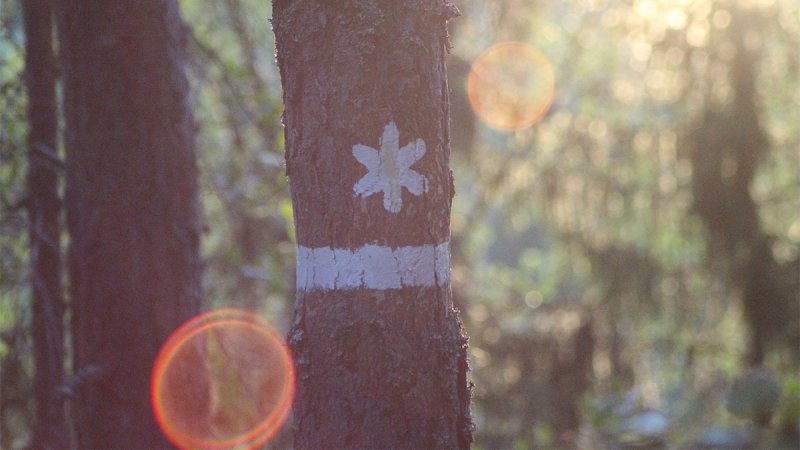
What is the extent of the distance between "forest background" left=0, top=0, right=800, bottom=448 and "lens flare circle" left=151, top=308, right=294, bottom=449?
Answer: 2.43 metres

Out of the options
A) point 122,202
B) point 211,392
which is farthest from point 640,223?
point 122,202

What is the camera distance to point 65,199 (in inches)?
137

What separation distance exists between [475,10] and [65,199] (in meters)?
5.60

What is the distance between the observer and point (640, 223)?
9078mm

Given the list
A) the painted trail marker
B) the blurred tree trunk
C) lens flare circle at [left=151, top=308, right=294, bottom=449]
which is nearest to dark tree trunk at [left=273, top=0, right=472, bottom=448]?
the painted trail marker

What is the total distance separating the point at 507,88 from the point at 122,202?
5774 millimetres

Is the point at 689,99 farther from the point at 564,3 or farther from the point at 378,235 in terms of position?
the point at 378,235

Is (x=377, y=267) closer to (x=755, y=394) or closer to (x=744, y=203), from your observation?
(x=755, y=394)

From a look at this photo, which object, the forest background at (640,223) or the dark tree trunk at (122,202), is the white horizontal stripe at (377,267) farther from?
the forest background at (640,223)

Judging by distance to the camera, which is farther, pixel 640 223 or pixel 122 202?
pixel 640 223

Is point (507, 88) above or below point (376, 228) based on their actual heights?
above


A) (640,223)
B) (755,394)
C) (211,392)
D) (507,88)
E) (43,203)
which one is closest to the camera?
(211,392)

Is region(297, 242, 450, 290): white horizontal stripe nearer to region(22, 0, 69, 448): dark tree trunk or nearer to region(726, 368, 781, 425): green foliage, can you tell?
region(22, 0, 69, 448): dark tree trunk

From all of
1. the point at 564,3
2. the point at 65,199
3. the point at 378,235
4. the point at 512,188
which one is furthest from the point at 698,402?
the point at 378,235
